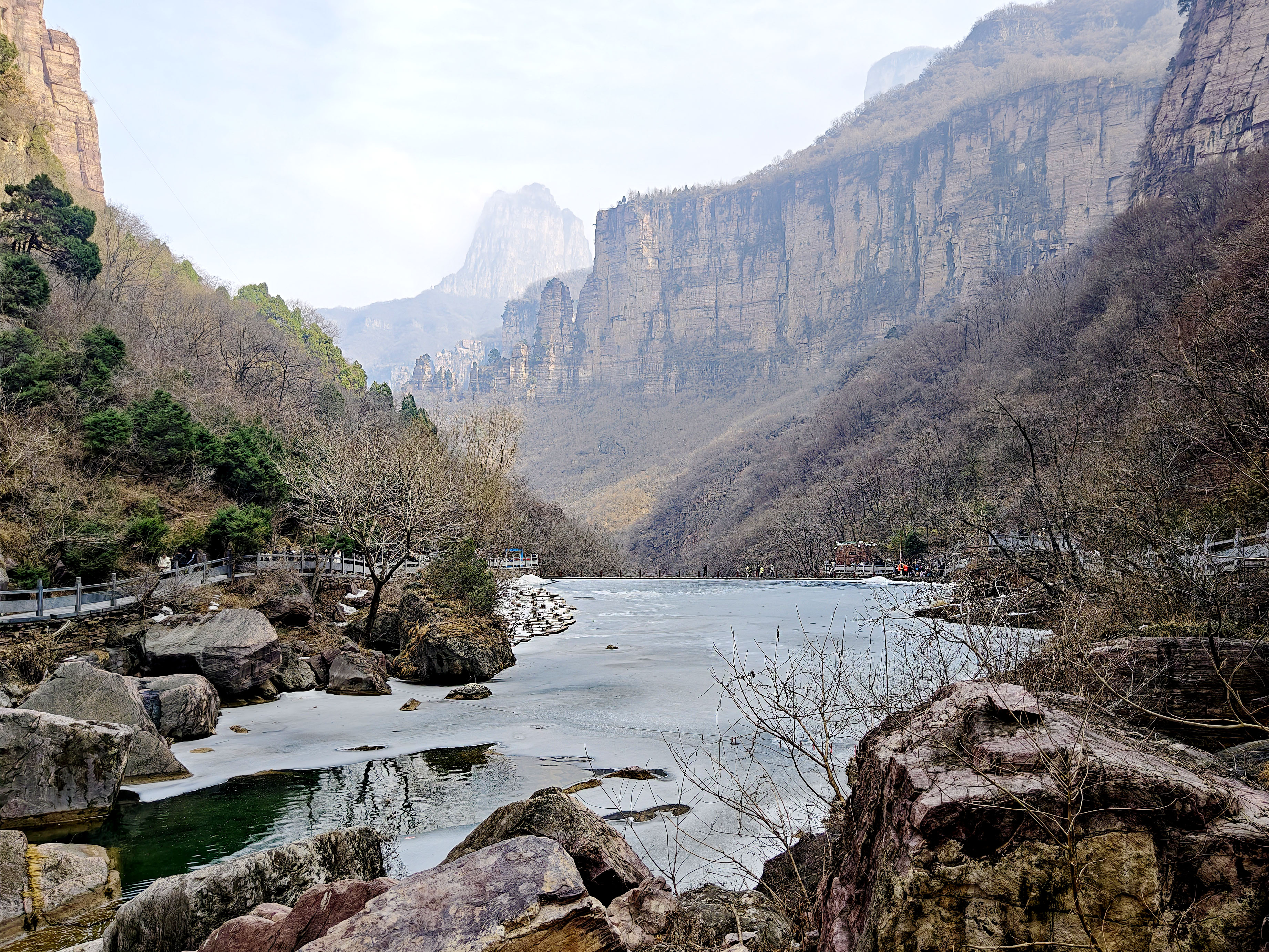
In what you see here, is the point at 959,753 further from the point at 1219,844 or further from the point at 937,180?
the point at 937,180

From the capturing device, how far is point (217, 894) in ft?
19.9

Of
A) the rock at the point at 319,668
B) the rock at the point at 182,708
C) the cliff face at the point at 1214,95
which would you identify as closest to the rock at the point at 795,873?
the rock at the point at 182,708

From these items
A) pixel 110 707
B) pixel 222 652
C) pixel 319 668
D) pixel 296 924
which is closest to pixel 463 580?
pixel 319 668

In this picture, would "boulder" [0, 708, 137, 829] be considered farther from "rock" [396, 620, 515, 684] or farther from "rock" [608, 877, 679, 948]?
"rock" [396, 620, 515, 684]

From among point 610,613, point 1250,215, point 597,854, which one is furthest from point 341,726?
point 1250,215

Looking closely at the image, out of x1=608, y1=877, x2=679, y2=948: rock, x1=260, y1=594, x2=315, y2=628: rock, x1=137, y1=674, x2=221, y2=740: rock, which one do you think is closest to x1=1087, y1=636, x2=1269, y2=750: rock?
x1=608, y1=877, x2=679, y2=948: rock

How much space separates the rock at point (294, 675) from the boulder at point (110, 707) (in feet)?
17.0

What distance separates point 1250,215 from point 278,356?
57.8 m

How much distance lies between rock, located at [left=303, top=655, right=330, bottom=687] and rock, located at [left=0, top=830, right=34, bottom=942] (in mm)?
10200

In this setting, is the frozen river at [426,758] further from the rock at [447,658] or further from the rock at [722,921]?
the rock at [722,921]

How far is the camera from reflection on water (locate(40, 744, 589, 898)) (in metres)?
8.91

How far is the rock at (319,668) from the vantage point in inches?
706

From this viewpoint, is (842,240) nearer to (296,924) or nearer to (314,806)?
(314,806)

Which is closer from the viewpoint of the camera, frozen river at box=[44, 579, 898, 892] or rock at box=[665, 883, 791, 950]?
rock at box=[665, 883, 791, 950]
